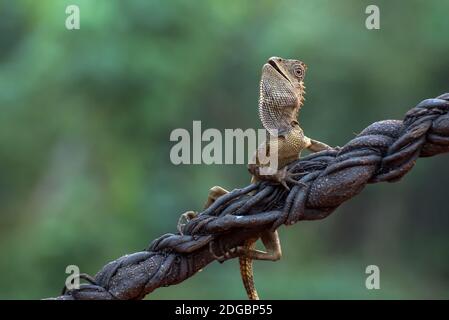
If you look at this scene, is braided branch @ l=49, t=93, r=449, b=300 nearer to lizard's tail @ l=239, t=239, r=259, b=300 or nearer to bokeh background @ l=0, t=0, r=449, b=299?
lizard's tail @ l=239, t=239, r=259, b=300

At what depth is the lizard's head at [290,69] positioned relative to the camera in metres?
2.31

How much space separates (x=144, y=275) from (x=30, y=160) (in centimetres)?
568

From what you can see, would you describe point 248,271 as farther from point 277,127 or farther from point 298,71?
point 298,71

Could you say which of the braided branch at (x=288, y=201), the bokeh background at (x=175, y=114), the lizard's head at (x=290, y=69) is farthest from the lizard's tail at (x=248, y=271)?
Result: the bokeh background at (x=175, y=114)

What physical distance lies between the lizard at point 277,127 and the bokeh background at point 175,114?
14.5 ft

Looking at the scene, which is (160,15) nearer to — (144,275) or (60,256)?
(60,256)

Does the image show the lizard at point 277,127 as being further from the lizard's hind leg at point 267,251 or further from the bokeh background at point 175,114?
the bokeh background at point 175,114

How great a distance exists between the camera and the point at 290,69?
2324 millimetres

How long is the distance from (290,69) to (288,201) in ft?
1.85

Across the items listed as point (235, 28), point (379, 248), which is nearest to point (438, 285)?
point (379, 248)

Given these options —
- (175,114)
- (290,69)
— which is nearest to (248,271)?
(290,69)

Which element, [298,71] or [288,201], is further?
[298,71]

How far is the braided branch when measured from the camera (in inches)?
71.5

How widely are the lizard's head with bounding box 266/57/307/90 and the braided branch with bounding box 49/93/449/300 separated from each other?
396 millimetres
